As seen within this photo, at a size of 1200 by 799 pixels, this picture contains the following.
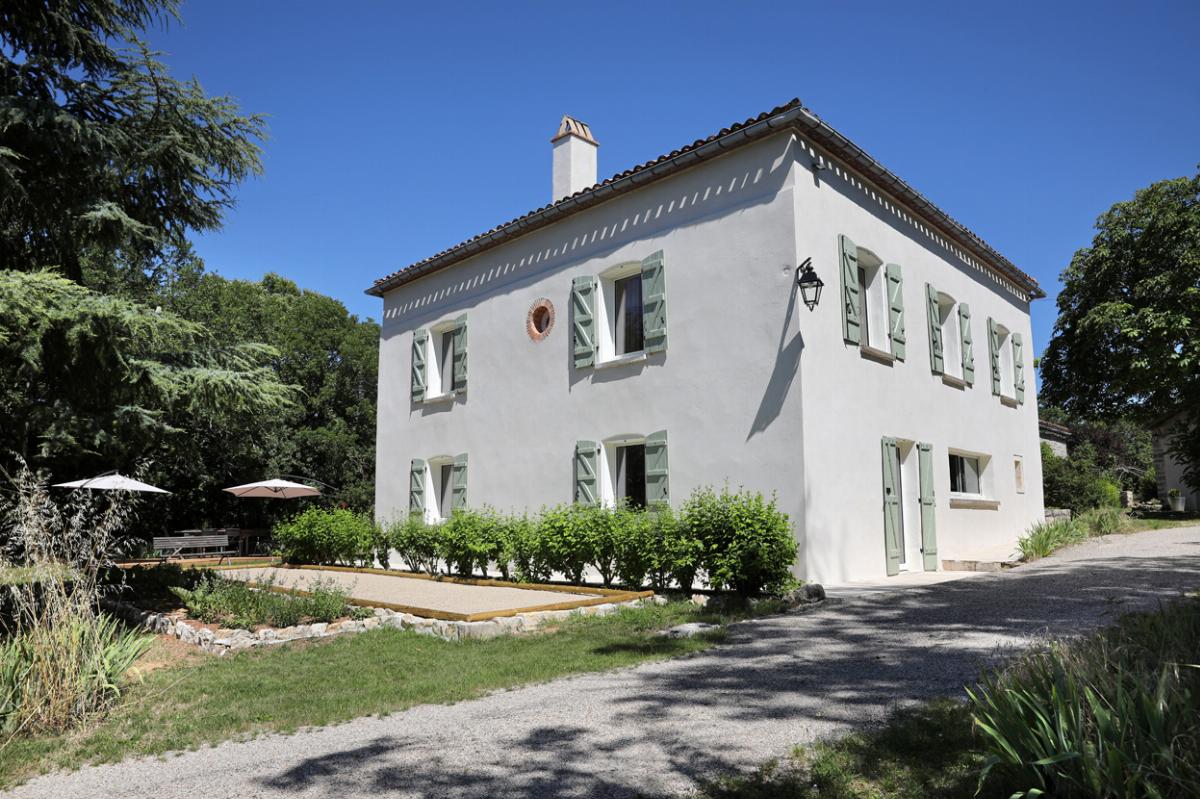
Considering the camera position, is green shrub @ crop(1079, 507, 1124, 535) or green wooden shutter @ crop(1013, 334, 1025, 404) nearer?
green shrub @ crop(1079, 507, 1124, 535)

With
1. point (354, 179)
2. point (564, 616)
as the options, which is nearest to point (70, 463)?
point (354, 179)

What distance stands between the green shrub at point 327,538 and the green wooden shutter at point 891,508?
9.15 m

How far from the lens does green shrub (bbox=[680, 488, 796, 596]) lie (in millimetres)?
8586

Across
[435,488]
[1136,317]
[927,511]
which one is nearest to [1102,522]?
[927,511]

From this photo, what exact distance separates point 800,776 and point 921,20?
879 cm

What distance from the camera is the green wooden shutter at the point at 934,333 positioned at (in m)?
13.3

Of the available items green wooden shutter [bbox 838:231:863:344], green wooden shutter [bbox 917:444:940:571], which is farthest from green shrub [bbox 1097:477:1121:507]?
green wooden shutter [bbox 838:231:863:344]

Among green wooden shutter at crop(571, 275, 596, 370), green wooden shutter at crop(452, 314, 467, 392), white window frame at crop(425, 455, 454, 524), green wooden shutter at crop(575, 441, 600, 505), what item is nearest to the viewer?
green wooden shutter at crop(575, 441, 600, 505)

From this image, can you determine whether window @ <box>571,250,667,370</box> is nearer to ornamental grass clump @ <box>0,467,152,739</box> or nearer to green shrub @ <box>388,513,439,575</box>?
green shrub @ <box>388,513,439,575</box>

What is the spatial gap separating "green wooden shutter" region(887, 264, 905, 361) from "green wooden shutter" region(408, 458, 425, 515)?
9374 mm

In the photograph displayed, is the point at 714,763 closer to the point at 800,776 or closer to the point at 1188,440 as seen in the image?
the point at 800,776

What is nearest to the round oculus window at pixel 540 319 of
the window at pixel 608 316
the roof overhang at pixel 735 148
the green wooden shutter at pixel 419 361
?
the window at pixel 608 316

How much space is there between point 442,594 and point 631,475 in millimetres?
3577

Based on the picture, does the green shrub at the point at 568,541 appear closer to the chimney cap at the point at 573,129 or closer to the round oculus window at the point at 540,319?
the round oculus window at the point at 540,319
